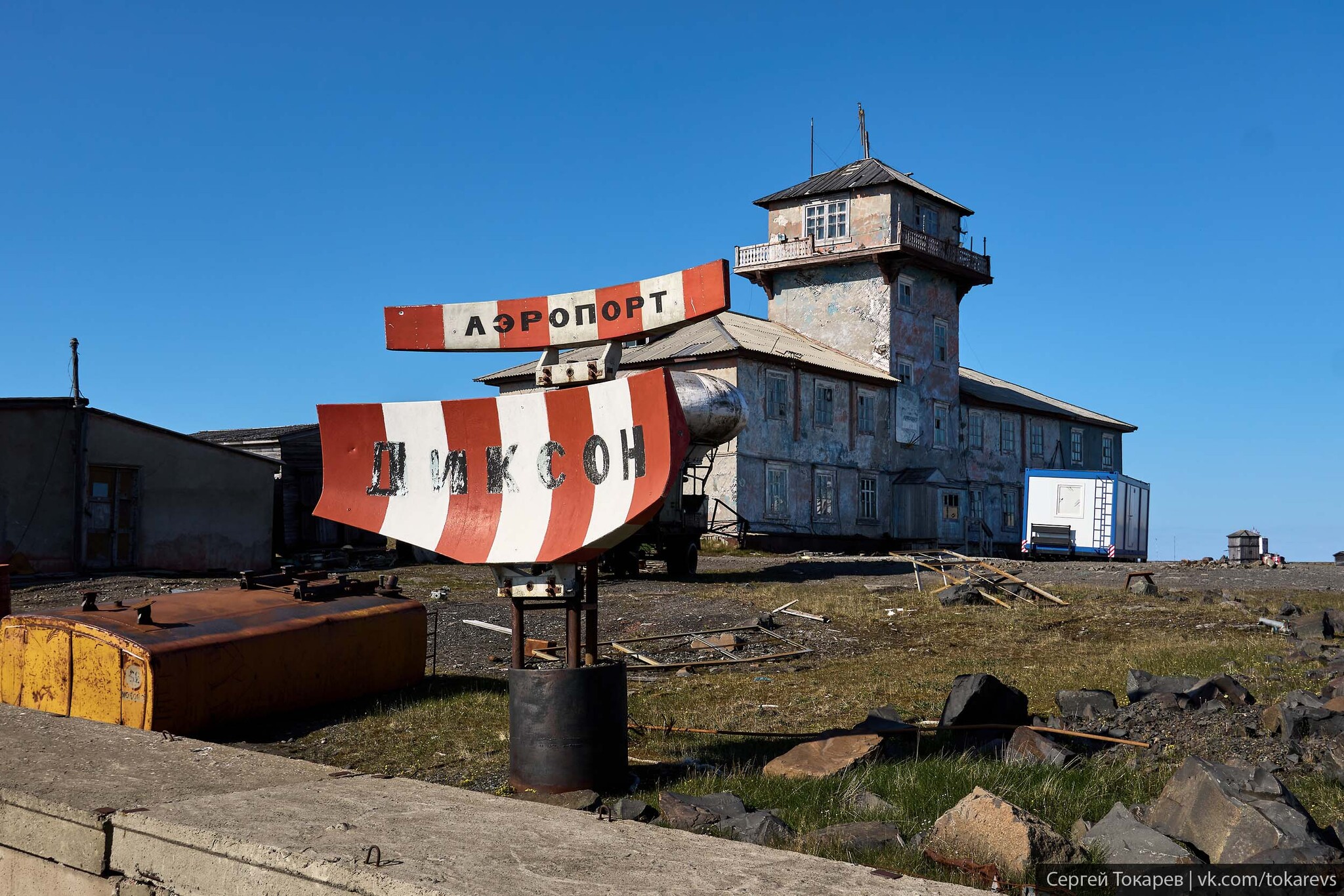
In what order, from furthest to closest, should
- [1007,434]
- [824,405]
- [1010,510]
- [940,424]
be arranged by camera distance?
1. [1007,434]
2. [1010,510]
3. [940,424]
4. [824,405]

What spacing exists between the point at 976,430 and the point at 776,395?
42.9 ft

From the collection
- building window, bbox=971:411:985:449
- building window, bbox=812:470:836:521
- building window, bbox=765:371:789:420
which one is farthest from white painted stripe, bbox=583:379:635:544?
building window, bbox=971:411:985:449

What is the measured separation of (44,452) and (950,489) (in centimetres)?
2972

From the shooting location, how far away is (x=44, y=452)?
2158cm

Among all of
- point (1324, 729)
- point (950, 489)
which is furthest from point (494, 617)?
point (950, 489)

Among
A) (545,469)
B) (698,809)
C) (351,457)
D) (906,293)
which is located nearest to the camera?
(698,809)

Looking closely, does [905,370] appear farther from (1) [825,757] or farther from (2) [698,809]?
(2) [698,809]

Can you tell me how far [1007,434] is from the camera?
46.0 meters

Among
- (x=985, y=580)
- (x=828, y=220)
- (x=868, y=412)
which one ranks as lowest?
(x=985, y=580)

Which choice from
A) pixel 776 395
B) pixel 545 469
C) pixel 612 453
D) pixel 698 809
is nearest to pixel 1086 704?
pixel 698 809

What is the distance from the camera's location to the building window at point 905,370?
39.7 meters

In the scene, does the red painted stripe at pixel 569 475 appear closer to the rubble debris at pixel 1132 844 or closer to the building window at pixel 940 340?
the rubble debris at pixel 1132 844

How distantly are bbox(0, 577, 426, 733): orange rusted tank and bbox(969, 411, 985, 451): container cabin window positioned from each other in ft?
125

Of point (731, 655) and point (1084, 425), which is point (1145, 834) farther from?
point (1084, 425)
